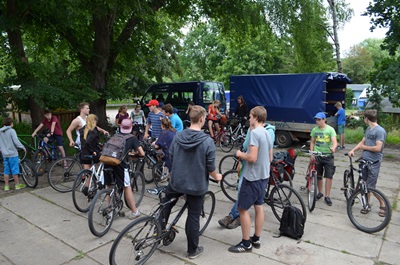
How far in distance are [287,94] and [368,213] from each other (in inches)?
255

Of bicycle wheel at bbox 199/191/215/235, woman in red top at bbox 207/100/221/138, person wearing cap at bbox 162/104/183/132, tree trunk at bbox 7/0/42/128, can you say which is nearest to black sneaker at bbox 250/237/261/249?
bicycle wheel at bbox 199/191/215/235

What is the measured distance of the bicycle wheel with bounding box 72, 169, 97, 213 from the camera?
5066 mm

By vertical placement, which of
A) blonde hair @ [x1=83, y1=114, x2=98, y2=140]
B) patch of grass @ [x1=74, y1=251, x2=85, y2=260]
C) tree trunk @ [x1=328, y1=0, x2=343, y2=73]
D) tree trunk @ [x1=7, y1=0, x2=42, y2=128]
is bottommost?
patch of grass @ [x1=74, y1=251, x2=85, y2=260]

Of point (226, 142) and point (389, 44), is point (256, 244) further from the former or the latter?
point (389, 44)

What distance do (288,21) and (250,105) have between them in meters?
3.53

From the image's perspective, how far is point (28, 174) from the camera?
21.7 ft

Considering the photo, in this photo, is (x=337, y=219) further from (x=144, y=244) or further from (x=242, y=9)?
(x=242, y=9)

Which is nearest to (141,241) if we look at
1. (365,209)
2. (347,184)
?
(365,209)

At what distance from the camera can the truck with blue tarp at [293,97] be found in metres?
10.3

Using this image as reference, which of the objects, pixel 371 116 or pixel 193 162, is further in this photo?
pixel 371 116

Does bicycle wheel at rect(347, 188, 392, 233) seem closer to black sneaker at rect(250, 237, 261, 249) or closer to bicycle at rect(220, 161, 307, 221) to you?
bicycle at rect(220, 161, 307, 221)

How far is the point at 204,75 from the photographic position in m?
37.3

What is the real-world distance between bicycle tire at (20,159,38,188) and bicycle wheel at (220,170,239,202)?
12.9 feet

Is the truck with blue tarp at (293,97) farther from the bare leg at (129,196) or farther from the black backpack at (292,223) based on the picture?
the bare leg at (129,196)
